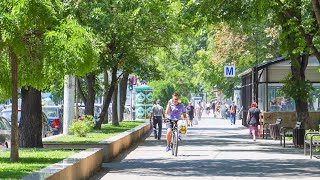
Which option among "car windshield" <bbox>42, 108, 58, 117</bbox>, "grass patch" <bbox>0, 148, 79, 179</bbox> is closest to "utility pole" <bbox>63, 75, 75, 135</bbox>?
"car windshield" <bbox>42, 108, 58, 117</bbox>

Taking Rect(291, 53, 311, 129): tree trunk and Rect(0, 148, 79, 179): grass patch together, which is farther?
Rect(291, 53, 311, 129): tree trunk

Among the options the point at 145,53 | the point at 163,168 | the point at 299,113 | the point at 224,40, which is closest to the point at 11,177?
the point at 163,168

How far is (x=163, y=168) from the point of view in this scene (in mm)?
18500

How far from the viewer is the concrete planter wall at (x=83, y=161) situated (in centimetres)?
1201

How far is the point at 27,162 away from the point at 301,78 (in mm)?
19159

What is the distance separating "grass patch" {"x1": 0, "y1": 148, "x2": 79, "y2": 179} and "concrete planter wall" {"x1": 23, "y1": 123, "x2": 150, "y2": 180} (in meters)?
0.40

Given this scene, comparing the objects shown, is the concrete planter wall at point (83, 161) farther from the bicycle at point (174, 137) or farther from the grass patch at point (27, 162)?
the bicycle at point (174, 137)

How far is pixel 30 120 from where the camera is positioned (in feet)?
67.3

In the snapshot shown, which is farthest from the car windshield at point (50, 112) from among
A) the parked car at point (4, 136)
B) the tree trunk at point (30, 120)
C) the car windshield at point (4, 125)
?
the tree trunk at point (30, 120)

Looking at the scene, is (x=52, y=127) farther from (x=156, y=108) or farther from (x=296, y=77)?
(x=296, y=77)

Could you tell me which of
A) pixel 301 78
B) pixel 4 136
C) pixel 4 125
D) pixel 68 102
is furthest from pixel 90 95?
pixel 4 136

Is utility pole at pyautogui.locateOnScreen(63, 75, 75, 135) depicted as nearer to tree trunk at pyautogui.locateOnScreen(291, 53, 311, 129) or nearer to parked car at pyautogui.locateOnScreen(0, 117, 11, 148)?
parked car at pyautogui.locateOnScreen(0, 117, 11, 148)

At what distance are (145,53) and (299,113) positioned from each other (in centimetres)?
1045

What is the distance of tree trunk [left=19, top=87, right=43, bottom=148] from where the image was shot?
2036cm
